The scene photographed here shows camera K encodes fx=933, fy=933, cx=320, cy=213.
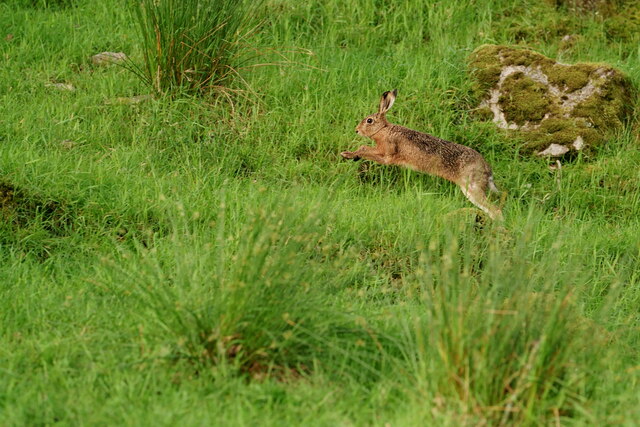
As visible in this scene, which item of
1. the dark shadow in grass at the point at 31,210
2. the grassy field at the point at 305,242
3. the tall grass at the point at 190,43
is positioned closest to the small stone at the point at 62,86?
the grassy field at the point at 305,242

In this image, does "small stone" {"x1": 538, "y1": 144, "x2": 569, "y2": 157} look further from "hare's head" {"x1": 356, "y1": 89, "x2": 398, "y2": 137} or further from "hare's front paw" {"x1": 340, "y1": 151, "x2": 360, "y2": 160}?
"hare's front paw" {"x1": 340, "y1": 151, "x2": 360, "y2": 160}

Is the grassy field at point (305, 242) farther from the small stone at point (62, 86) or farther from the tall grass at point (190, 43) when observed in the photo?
the tall grass at point (190, 43)

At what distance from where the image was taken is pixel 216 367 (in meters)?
4.02

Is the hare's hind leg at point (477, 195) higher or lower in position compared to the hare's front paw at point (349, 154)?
lower

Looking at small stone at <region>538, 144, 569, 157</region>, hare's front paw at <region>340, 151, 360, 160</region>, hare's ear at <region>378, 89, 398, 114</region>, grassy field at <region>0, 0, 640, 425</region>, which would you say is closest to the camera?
grassy field at <region>0, 0, 640, 425</region>

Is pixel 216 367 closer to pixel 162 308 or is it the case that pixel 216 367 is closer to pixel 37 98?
pixel 162 308

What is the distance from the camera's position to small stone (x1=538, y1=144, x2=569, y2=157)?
24.4ft

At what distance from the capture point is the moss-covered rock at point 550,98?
7.53 m

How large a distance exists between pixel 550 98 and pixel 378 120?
1654mm

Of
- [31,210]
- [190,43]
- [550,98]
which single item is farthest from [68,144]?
[550,98]

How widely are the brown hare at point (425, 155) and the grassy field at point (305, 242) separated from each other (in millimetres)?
203

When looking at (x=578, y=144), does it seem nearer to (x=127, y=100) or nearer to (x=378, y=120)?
(x=378, y=120)

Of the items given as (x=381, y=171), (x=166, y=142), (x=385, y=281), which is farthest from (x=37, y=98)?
(x=385, y=281)

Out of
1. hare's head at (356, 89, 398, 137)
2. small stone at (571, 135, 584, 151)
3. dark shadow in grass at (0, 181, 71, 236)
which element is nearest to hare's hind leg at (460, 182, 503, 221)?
hare's head at (356, 89, 398, 137)
